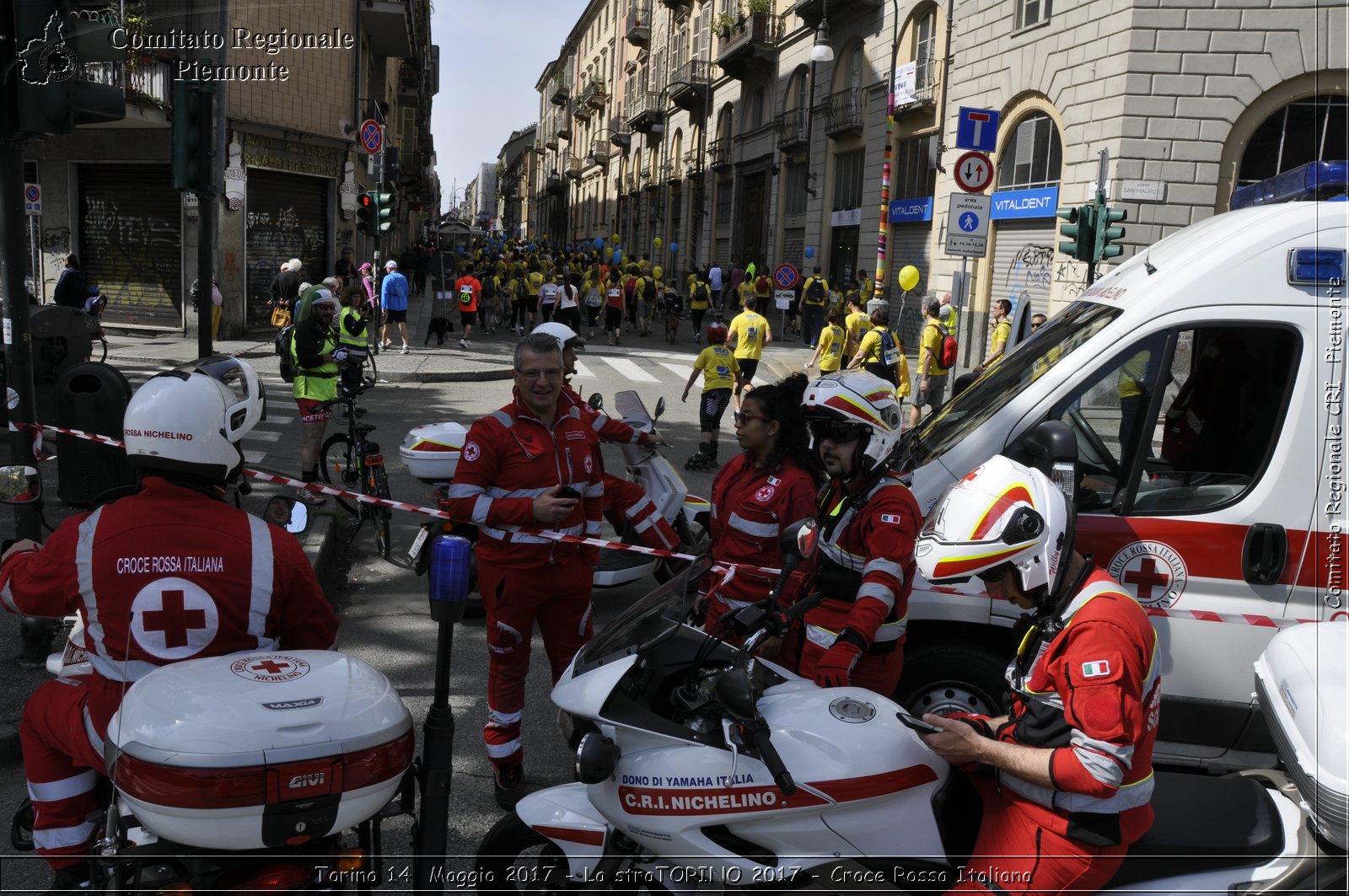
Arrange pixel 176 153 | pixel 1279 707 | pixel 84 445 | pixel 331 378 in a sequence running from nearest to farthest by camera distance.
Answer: pixel 1279 707, pixel 84 445, pixel 176 153, pixel 331 378

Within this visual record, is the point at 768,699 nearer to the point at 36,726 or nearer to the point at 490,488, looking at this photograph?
the point at 490,488

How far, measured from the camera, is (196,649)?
2723 mm

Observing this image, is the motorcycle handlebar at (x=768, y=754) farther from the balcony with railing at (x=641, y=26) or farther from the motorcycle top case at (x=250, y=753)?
the balcony with railing at (x=641, y=26)

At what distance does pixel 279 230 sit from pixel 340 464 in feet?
56.0

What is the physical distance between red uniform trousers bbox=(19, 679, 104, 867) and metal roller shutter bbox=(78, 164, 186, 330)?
2087 cm

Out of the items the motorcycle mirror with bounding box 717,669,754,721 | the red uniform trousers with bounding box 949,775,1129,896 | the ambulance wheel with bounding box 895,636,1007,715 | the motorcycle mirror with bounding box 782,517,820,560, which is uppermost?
the motorcycle mirror with bounding box 782,517,820,560

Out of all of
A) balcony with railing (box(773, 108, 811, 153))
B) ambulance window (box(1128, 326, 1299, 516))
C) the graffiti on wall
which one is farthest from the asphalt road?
balcony with railing (box(773, 108, 811, 153))

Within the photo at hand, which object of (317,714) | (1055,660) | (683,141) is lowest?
(317,714)

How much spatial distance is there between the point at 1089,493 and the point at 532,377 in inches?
93.1

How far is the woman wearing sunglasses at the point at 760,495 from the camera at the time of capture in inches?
173

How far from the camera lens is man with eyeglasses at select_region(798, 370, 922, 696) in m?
3.54

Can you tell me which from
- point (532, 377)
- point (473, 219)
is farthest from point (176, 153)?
point (473, 219)

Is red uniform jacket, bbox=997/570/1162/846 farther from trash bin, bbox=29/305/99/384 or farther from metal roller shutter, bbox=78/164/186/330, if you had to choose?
metal roller shutter, bbox=78/164/186/330

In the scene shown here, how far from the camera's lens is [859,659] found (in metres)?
3.64
